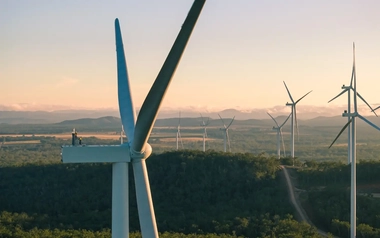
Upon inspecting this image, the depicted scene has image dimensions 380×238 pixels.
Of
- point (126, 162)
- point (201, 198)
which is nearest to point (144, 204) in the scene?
point (126, 162)

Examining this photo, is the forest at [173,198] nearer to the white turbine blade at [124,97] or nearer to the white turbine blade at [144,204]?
the white turbine blade at [124,97]

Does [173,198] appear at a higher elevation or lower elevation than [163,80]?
lower

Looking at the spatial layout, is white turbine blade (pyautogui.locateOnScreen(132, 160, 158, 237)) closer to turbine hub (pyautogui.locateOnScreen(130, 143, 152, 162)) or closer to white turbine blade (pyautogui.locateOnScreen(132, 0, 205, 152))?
turbine hub (pyautogui.locateOnScreen(130, 143, 152, 162))

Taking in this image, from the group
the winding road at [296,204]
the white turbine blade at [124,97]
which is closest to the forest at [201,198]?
the winding road at [296,204]

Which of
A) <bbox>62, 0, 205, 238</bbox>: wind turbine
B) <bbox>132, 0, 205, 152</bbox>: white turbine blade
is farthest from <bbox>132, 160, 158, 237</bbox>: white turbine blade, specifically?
<bbox>132, 0, 205, 152</bbox>: white turbine blade

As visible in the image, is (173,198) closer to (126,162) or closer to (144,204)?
(126,162)
